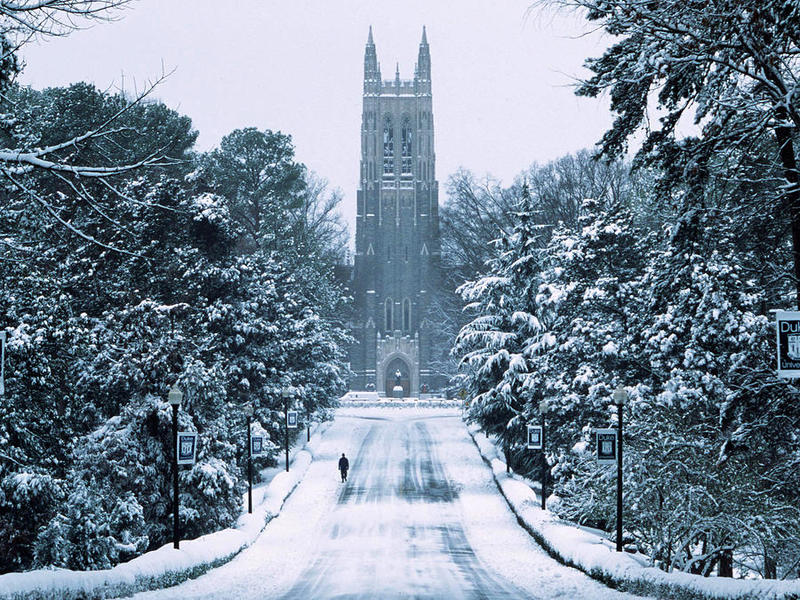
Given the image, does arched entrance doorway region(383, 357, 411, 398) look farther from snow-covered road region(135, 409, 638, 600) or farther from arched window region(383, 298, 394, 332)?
snow-covered road region(135, 409, 638, 600)

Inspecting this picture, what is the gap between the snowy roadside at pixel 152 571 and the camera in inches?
531

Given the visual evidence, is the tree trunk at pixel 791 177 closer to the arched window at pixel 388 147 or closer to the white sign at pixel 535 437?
the white sign at pixel 535 437

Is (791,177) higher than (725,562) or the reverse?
higher

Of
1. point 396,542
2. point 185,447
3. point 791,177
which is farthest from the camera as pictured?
point 396,542

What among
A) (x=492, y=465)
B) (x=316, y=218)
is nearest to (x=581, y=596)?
(x=492, y=465)

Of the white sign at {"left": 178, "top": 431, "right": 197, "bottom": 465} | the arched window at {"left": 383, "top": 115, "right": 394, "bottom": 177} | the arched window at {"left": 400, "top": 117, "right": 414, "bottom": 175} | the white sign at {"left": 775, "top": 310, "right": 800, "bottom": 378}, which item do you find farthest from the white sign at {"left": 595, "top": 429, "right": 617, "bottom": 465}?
the arched window at {"left": 400, "top": 117, "right": 414, "bottom": 175}

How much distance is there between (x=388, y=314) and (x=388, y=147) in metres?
15.4

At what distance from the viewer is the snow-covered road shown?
61.9 feet

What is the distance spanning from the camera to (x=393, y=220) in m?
90.8

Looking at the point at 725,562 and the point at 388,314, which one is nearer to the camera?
the point at 725,562

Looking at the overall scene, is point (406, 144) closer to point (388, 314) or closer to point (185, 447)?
point (388, 314)

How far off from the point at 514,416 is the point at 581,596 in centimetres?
2208

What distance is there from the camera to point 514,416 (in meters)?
39.0

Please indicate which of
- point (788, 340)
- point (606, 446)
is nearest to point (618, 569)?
point (606, 446)
